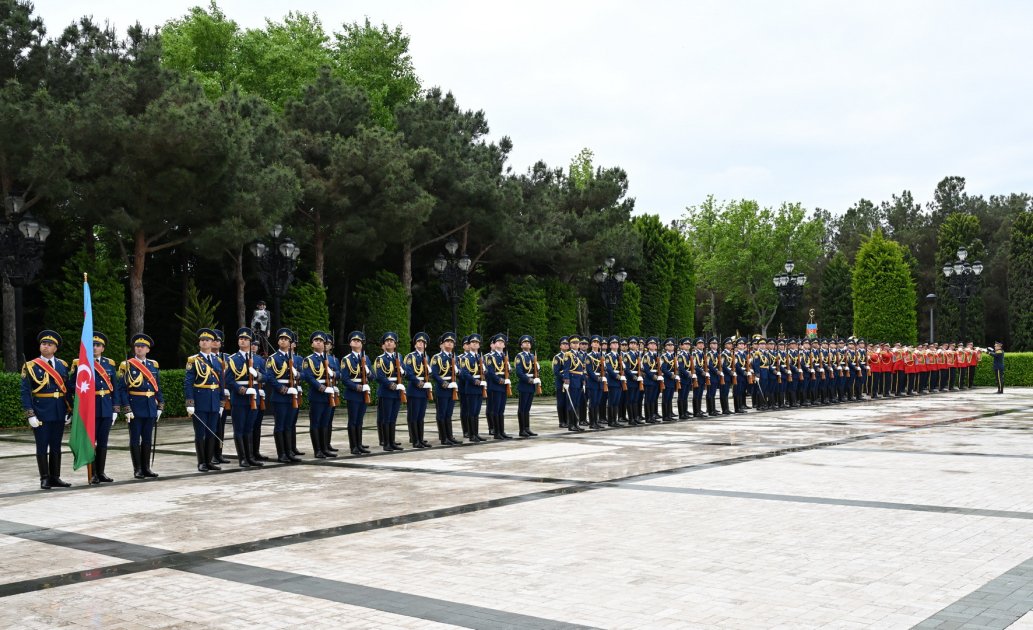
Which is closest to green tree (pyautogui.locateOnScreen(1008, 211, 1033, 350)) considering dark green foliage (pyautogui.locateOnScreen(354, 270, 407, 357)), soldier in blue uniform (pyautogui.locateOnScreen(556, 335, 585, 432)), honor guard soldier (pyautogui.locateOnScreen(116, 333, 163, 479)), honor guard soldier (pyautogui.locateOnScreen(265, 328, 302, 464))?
dark green foliage (pyautogui.locateOnScreen(354, 270, 407, 357))

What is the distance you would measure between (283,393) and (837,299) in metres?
59.9

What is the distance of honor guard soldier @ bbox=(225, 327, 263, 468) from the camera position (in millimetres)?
13172

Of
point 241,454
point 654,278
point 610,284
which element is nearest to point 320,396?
point 241,454

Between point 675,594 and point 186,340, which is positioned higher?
point 186,340

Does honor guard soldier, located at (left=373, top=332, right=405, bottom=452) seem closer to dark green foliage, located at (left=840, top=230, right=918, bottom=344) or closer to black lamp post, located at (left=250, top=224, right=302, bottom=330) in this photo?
black lamp post, located at (left=250, top=224, right=302, bottom=330)

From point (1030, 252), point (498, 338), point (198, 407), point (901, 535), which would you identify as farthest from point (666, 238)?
point (901, 535)

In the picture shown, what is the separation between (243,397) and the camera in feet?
43.4

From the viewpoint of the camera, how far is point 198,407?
12.8 m

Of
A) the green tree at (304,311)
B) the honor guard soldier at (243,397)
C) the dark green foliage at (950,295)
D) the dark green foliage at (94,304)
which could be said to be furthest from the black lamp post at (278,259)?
the dark green foliage at (950,295)

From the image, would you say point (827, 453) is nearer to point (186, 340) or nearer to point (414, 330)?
point (186, 340)

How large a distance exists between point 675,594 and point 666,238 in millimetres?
43218

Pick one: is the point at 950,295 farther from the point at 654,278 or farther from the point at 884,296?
the point at 654,278

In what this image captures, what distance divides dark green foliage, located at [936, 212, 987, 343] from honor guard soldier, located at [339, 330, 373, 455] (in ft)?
171

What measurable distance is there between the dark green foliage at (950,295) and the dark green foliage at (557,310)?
30.5 meters
